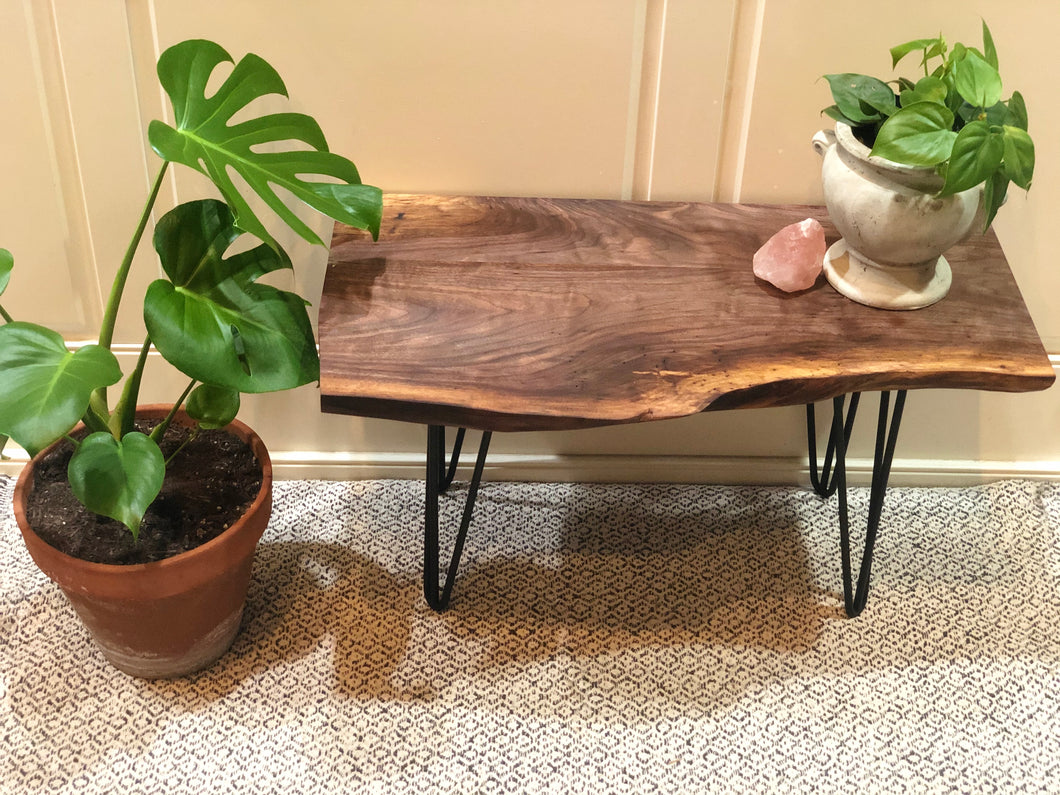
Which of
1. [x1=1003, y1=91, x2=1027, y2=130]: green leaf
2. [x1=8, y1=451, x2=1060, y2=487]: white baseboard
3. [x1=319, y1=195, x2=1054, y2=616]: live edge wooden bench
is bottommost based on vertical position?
Answer: [x1=8, y1=451, x2=1060, y2=487]: white baseboard

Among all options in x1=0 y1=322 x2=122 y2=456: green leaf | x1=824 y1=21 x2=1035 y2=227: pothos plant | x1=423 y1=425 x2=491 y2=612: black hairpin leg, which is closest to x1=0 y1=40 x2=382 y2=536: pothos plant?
x1=0 y1=322 x2=122 y2=456: green leaf

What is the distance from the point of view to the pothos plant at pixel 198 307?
110 cm

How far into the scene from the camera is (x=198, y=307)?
1192 millimetres

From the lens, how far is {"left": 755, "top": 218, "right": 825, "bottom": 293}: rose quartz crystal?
4.31ft

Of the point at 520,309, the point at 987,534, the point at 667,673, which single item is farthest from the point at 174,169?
the point at 987,534

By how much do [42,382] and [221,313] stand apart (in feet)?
0.69

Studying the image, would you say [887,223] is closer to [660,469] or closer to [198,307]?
[660,469]

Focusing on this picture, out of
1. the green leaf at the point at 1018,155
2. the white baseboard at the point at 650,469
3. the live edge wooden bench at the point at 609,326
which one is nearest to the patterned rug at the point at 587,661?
the white baseboard at the point at 650,469

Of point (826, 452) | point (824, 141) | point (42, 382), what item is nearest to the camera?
point (42, 382)

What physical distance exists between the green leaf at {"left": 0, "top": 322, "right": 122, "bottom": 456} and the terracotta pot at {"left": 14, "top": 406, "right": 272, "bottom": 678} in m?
0.24

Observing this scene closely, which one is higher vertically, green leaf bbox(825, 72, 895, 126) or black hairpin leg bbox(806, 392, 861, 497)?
green leaf bbox(825, 72, 895, 126)

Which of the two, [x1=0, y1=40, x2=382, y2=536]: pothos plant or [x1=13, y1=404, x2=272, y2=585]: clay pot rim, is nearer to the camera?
[x1=0, y1=40, x2=382, y2=536]: pothos plant

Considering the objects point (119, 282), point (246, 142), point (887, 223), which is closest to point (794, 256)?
point (887, 223)

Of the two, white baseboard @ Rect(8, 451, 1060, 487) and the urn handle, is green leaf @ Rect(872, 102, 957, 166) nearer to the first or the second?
the urn handle
